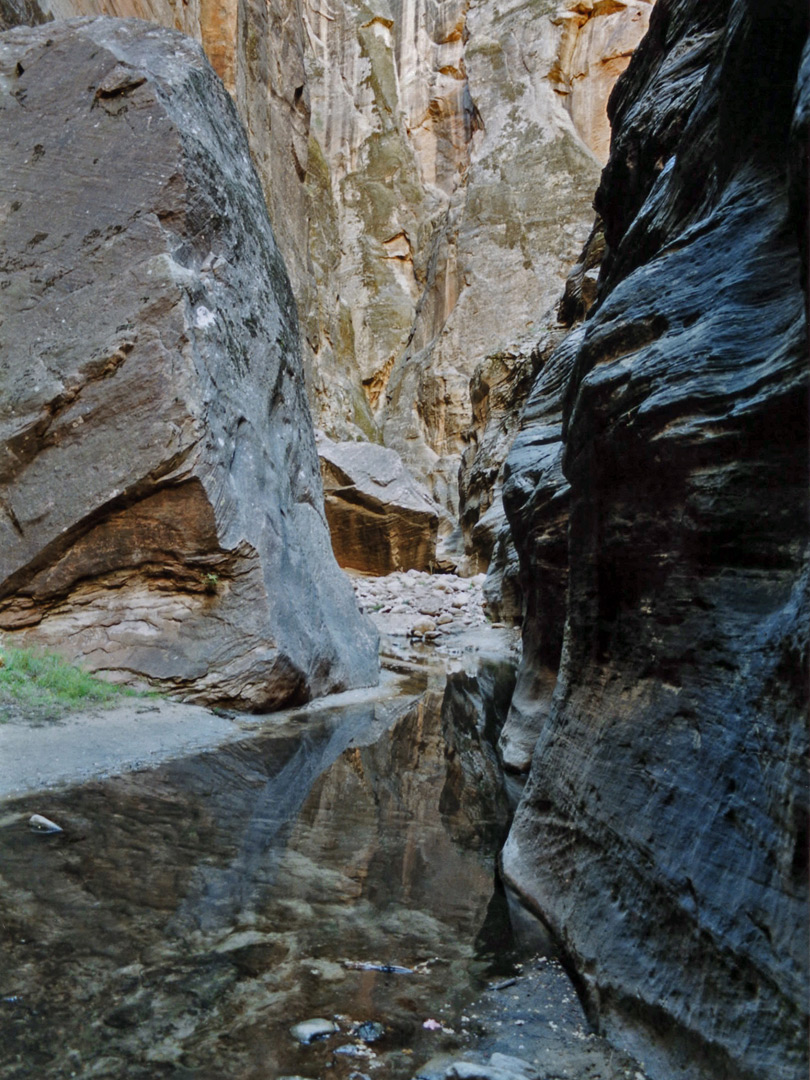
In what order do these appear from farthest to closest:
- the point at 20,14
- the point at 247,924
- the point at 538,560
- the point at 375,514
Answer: the point at 375,514, the point at 20,14, the point at 538,560, the point at 247,924

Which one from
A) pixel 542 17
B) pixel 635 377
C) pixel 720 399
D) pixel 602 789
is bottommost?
pixel 602 789

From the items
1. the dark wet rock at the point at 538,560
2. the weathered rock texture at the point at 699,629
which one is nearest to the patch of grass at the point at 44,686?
the dark wet rock at the point at 538,560

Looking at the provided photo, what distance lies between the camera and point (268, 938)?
9.73 ft

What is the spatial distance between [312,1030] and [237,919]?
90 centimetres

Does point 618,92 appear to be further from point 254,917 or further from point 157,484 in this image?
point 254,917

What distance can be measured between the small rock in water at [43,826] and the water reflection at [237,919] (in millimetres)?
61

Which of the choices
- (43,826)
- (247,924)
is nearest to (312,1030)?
(247,924)

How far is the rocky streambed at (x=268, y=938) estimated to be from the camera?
223cm

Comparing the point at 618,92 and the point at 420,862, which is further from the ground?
the point at 618,92

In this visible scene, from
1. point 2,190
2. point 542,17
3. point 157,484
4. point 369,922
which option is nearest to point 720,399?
point 369,922

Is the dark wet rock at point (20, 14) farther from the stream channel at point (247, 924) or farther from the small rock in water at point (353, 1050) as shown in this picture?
the small rock in water at point (353, 1050)

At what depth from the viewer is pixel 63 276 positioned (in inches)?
320

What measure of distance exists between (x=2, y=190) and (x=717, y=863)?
9.58 m

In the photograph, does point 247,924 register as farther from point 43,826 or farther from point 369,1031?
point 43,826
